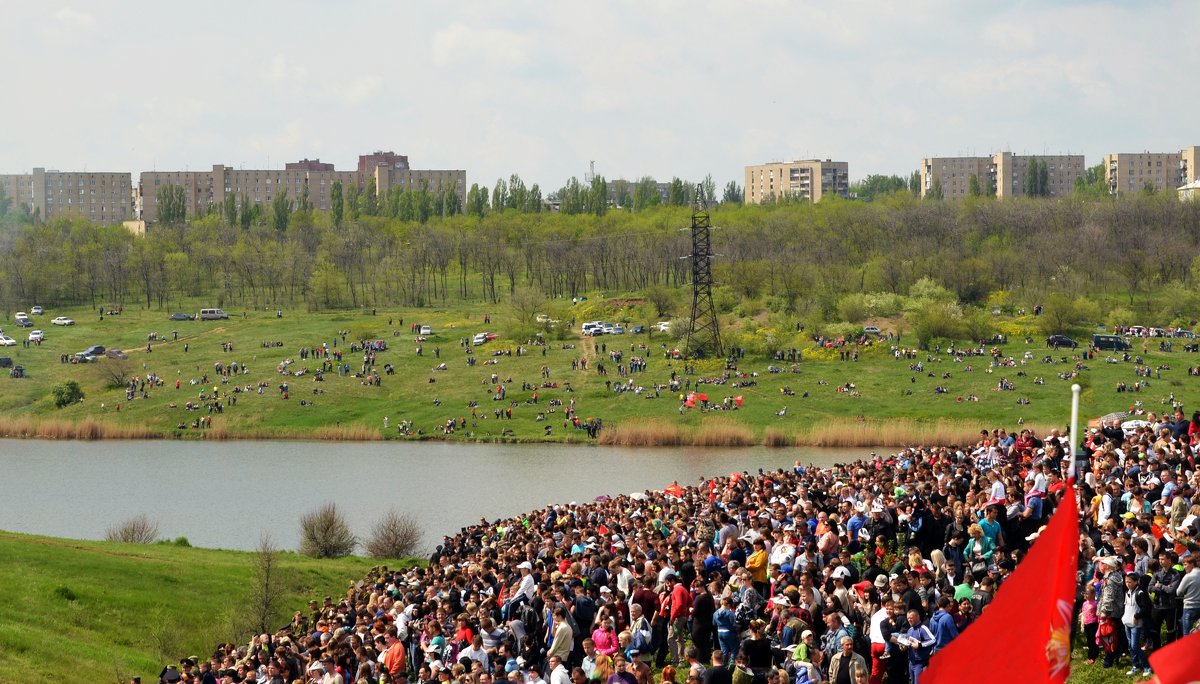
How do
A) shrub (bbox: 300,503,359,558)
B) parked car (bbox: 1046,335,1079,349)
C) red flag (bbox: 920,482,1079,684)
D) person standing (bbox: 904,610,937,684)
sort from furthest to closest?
parked car (bbox: 1046,335,1079,349) < shrub (bbox: 300,503,359,558) < person standing (bbox: 904,610,937,684) < red flag (bbox: 920,482,1079,684)

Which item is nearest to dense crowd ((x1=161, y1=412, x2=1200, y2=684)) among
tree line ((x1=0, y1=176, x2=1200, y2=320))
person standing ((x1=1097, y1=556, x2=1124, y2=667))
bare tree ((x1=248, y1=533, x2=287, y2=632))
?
person standing ((x1=1097, y1=556, x2=1124, y2=667))

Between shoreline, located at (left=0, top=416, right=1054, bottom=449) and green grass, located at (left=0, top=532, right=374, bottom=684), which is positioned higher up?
green grass, located at (left=0, top=532, right=374, bottom=684)

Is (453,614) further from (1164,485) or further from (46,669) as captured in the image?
(46,669)

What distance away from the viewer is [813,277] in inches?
4779

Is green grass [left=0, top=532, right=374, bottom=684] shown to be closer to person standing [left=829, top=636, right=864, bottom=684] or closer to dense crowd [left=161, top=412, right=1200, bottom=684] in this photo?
dense crowd [left=161, top=412, right=1200, bottom=684]

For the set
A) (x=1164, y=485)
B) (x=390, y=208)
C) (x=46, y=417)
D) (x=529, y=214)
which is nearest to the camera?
(x=1164, y=485)

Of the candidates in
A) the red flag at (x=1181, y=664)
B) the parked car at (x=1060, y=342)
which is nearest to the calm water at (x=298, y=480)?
the parked car at (x=1060, y=342)

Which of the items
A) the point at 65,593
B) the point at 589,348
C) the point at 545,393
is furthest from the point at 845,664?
the point at 589,348

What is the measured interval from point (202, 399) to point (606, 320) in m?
33.4

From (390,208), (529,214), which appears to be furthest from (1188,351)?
(390,208)

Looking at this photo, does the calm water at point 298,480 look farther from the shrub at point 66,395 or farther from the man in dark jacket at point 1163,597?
the man in dark jacket at point 1163,597

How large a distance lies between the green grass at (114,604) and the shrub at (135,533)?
7073mm

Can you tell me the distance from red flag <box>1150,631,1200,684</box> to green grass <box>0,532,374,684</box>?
2375 cm

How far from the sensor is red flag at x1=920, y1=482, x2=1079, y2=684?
25.6 feet
